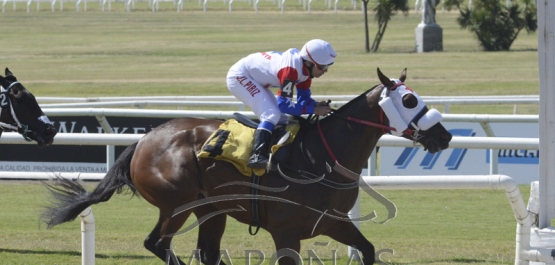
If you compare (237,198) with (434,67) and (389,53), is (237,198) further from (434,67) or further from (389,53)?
(389,53)

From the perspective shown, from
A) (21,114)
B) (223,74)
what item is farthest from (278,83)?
(223,74)

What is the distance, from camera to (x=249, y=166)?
519 centimetres

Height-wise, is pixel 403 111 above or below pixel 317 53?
below

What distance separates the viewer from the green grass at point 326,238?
6.25 metres

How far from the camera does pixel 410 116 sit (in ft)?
16.7

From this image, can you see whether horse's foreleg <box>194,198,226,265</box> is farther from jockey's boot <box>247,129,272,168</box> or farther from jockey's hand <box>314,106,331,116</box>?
jockey's hand <box>314,106,331,116</box>

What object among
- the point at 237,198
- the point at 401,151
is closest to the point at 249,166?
the point at 237,198

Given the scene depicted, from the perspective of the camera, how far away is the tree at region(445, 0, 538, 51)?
2884cm

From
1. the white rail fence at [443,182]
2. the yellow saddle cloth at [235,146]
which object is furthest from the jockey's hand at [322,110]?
the white rail fence at [443,182]

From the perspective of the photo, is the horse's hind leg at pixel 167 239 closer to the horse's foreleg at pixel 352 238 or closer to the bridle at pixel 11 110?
the horse's foreleg at pixel 352 238

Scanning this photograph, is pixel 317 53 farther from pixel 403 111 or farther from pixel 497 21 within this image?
pixel 497 21

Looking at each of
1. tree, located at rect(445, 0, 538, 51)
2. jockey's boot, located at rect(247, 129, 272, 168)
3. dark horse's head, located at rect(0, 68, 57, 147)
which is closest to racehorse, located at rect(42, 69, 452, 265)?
jockey's boot, located at rect(247, 129, 272, 168)

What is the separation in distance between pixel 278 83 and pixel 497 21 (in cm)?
2513

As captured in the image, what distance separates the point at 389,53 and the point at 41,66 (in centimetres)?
1095
